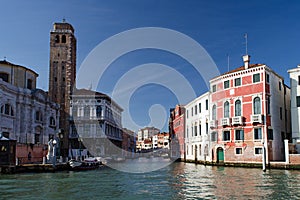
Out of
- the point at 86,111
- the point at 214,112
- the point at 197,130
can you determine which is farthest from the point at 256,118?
the point at 86,111

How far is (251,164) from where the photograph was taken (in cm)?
2927

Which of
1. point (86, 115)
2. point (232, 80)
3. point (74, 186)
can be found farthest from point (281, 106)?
point (86, 115)

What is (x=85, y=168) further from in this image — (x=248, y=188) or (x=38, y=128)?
(x=248, y=188)

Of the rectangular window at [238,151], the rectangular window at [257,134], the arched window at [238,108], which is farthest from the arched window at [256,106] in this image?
the rectangular window at [238,151]

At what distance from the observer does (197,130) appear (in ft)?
129

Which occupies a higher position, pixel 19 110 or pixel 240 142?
pixel 19 110

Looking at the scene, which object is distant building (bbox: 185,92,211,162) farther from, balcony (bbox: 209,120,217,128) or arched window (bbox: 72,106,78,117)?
arched window (bbox: 72,106,78,117)

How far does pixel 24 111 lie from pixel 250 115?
2229cm

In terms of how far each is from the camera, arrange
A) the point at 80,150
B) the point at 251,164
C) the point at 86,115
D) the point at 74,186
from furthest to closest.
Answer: the point at 86,115, the point at 80,150, the point at 251,164, the point at 74,186

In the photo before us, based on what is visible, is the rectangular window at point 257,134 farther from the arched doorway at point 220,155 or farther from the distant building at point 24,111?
the distant building at point 24,111

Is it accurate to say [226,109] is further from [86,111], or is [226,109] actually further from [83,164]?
[86,111]

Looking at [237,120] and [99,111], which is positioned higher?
[99,111]

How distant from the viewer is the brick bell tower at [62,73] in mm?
49188

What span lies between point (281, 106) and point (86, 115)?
29.6 meters
